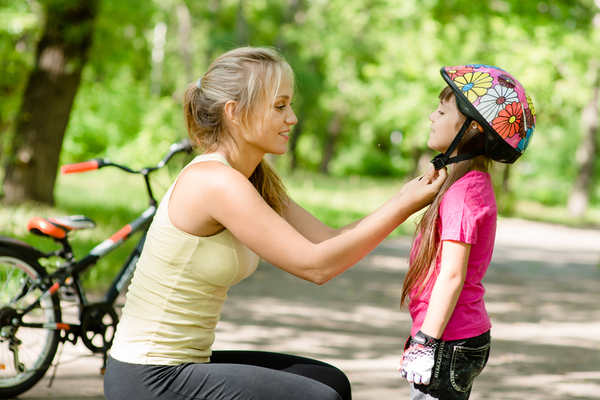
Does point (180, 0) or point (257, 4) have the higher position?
point (257, 4)

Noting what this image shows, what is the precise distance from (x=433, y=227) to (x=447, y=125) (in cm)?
41

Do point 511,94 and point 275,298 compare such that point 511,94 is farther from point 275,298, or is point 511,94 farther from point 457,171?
point 275,298

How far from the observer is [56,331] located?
3.34 m

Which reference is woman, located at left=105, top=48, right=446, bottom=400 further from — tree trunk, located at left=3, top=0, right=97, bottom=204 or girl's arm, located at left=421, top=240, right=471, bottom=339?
tree trunk, located at left=3, top=0, right=97, bottom=204

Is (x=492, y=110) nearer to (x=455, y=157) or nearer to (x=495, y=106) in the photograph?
(x=495, y=106)

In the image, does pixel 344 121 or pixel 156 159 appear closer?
pixel 156 159

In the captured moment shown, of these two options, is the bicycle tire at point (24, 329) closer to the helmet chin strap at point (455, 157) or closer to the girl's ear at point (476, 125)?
the helmet chin strap at point (455, 157)

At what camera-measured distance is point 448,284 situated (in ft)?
6.82

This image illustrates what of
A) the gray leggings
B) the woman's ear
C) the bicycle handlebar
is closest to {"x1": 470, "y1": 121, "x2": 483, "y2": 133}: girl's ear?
the woman's ear

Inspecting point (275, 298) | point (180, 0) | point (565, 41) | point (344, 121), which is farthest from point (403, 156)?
point (275, 298)

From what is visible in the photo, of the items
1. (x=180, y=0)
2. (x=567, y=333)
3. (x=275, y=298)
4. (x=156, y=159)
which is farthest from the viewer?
(x=180, y=0)

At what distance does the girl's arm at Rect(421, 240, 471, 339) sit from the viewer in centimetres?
208

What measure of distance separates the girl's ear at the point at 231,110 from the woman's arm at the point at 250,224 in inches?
9.0

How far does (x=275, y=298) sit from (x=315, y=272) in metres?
4.69
